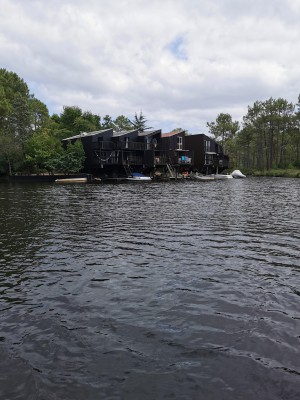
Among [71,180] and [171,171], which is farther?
[171,171]

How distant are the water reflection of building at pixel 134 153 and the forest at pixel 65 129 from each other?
3378 mm

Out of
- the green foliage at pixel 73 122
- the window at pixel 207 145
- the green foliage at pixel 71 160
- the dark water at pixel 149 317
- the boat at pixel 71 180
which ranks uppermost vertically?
the green foliage at pixel 73 122

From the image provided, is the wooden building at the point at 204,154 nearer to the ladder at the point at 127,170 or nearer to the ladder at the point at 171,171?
the ladder at the point at 171,171

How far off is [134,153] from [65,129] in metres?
24.4

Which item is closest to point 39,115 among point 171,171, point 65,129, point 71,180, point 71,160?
point 65,129

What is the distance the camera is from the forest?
59312mm

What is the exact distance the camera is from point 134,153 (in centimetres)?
6500

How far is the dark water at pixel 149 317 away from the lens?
443 centimetres

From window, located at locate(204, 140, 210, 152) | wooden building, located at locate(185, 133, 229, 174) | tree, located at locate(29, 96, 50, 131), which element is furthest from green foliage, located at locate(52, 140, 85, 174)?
window, located at locate(204, 140, 210, 152)

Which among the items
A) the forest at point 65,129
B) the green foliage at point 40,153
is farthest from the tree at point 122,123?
the green foliage at point 40,153

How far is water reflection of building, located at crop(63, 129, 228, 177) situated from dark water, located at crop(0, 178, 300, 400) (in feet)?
162

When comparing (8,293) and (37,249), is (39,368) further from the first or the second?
(37,249)

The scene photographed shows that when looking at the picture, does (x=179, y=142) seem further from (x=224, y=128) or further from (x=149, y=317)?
(x=149, y=317)

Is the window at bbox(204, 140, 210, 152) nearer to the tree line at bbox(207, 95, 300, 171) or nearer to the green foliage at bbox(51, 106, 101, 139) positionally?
the tree line at bbox(207, 95, 300, 171)
